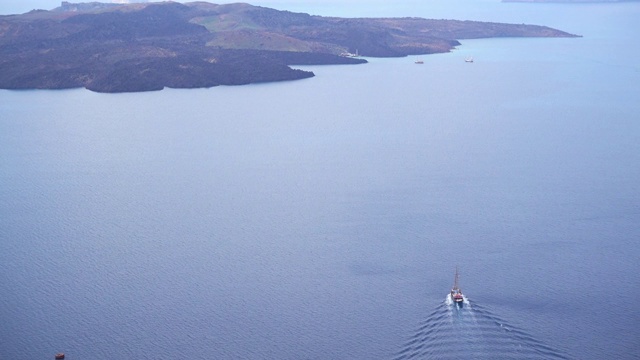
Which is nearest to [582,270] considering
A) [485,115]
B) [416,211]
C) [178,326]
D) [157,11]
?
[416,211]

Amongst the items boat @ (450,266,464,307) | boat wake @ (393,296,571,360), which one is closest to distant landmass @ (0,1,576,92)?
boat @ (450,266,464,307)

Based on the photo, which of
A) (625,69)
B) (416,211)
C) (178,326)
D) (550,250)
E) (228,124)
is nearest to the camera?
(178,326)

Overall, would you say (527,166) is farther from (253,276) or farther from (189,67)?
(189,67)

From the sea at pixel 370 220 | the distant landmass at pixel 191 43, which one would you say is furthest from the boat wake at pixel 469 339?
the distant landmass at pixel 191 43

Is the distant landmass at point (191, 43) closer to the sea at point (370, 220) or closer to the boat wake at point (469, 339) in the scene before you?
the sea at point (370, 220)

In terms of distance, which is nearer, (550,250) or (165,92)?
(550,250)

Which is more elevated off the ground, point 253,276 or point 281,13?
point 281,13

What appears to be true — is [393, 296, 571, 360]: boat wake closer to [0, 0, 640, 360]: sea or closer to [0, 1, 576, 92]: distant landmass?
[0, 0, 640, 360]: sea
